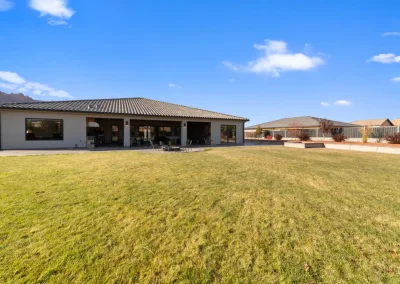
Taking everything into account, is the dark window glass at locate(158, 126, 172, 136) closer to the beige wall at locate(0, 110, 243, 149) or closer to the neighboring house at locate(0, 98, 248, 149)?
the neighboring house at locate(0, 98, 248, 149)

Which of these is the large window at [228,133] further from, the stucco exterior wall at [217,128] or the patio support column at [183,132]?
the patio support column at [183,132]

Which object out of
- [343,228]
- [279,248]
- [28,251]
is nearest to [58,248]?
[28,251]

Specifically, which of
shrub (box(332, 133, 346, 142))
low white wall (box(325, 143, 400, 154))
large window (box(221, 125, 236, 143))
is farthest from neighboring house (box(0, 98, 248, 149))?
shrub (box(332, 133, 346, 142))

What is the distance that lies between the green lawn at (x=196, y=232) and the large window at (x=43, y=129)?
12087mm

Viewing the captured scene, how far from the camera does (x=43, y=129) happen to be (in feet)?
53.3

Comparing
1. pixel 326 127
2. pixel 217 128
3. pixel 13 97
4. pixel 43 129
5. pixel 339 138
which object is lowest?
pixel 339 138

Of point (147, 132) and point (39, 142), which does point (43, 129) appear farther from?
point (147, 132)

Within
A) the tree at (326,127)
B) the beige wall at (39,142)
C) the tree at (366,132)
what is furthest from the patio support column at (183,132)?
the tree at (366,132)

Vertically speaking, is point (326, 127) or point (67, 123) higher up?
point (326, 127)

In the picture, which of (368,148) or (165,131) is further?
(165,131)

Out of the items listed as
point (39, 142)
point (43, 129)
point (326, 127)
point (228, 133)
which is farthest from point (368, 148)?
point (39, 142)

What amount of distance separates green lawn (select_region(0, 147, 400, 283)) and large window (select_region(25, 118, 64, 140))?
12087 millimetres

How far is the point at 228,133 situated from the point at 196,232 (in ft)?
71.3

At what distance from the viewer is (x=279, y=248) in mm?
3068
